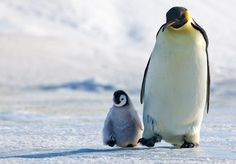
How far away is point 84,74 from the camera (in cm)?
2833

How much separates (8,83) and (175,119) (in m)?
18.8

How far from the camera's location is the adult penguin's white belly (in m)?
6.28

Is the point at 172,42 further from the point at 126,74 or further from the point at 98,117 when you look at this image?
the point at 126,74

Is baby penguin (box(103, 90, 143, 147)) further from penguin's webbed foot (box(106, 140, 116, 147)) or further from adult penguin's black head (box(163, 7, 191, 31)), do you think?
adult penguin's black head (box(163, 7, 191, 31))

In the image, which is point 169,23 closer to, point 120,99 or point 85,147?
point 120,99

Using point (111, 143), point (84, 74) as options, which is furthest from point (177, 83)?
point (84, 74)

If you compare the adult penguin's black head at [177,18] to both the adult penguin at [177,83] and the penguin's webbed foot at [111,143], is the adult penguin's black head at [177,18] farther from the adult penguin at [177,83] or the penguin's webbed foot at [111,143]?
the penguin's webbed foot at [111,143]

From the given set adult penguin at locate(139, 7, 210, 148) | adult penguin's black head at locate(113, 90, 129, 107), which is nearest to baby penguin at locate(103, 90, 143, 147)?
adult penguin's black head at locate(113, 90, 129, 107)

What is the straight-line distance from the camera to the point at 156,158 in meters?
5.70

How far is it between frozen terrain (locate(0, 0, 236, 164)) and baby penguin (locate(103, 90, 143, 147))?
0.09 m

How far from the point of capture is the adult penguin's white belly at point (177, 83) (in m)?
6.28

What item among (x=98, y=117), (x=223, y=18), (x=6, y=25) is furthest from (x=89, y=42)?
(x=98, y=117)

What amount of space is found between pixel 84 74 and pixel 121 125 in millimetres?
21643

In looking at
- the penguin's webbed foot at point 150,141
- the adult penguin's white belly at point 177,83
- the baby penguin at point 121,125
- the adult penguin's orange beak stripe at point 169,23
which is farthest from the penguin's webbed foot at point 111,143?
the adult penguin's orange beak stripe at point 169,23
